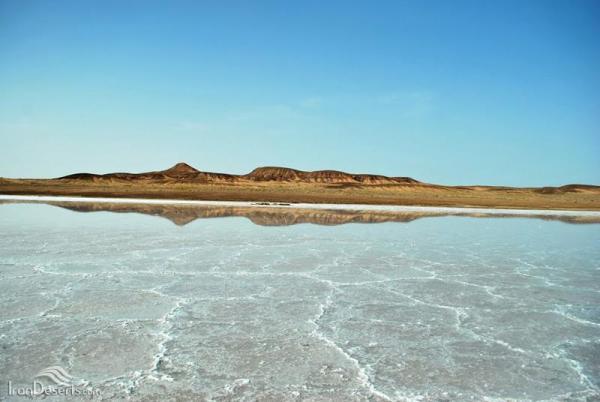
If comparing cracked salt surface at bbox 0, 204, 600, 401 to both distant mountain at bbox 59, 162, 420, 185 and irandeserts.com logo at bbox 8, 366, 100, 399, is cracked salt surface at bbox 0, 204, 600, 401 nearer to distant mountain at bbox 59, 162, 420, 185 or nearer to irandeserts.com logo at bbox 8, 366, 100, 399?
irandeserts.com logo at bbox 8, 366, 100, 399

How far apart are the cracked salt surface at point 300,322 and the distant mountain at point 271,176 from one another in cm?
9126

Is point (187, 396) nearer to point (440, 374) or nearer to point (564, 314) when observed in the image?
point (440, 374)

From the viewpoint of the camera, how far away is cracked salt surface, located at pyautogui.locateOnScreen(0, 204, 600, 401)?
122 inches

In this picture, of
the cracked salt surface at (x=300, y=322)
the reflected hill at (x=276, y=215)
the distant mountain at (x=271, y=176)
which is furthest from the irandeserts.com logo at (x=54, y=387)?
the distant mountain at (x=271, y=176)

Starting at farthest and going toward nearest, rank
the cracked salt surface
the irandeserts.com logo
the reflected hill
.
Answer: the reflected hill
the cracked salt surface
the irandeserts.com logo

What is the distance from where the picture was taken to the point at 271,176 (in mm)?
111938

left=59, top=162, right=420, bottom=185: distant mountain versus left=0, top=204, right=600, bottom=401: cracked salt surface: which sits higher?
left=59, top=162, right=420, bottom=185: distant mountain

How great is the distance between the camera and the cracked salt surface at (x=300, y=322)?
10.1 feet

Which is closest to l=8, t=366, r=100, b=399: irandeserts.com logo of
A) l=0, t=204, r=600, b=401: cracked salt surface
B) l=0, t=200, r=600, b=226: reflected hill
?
l=0, t=204, r=600, b=401: cracked salt surface

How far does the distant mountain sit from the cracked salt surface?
9126 centimetres

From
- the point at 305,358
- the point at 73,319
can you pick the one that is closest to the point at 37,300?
the point at 73,319

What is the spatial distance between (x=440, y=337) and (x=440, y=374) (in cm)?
86

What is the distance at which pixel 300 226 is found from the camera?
14562 millimetres

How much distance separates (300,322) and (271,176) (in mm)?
107993
